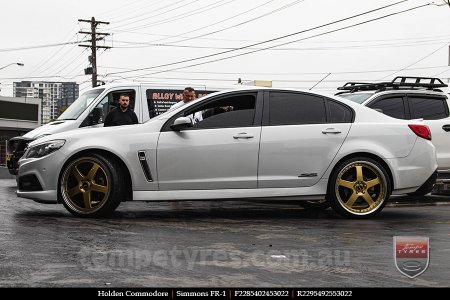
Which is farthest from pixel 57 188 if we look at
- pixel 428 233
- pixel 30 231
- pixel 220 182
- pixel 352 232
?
pixel 428 233

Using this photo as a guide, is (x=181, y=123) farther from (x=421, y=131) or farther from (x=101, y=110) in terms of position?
(x=101, y=110)

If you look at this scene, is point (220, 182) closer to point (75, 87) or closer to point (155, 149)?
point (155, 149)

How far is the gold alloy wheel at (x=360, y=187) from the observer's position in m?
7.61

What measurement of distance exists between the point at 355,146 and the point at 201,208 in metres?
2.43

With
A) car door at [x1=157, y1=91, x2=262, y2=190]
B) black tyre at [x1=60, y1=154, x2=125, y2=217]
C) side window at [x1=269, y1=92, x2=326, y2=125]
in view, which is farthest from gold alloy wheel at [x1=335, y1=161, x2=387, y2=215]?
black tyre at [x1=60, y1=154, x2=125, y2=217]

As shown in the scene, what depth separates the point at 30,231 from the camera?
624 centimetres

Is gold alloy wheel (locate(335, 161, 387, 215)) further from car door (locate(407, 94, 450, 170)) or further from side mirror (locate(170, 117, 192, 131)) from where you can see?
car door (locate(407, 94, 450, 170))

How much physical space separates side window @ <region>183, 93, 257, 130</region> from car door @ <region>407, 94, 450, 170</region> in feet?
14.3

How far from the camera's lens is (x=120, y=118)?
935 centimetres

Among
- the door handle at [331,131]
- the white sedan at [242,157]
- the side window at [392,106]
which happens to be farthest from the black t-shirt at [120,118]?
the side window at [392,106]

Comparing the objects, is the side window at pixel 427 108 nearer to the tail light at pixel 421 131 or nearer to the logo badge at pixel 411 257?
the tail light at pixel 421 131

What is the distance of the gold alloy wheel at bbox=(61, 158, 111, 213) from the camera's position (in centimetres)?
733
